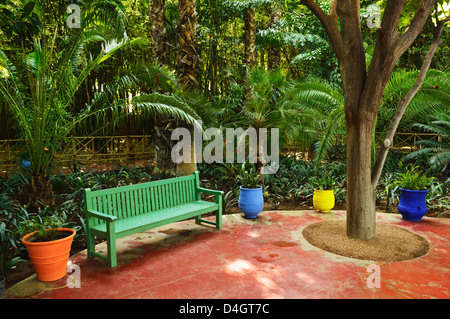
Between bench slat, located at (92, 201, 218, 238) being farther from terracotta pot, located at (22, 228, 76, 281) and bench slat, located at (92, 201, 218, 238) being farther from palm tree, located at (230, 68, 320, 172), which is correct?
palm tree, located at (230, 68, 320, 172)

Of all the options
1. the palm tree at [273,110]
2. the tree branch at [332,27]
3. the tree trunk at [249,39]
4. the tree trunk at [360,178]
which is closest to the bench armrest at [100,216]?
the tree trunk at [360,178]

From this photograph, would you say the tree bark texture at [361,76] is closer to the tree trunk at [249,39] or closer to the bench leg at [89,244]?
the bench leg at [89,244]

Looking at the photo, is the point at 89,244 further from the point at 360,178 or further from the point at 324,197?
the point at 324,197

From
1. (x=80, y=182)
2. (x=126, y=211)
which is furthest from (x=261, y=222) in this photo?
(x=80, y=182)

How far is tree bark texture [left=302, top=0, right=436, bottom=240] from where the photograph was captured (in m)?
4.50

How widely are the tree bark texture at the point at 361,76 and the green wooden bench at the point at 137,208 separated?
2.17 m

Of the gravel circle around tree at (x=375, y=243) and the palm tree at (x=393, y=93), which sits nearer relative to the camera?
the gravel circle around tree at (x=375, y=243)

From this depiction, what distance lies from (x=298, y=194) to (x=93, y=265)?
4.59 m

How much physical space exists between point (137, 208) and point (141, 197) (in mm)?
178

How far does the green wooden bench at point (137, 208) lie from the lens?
4215mm

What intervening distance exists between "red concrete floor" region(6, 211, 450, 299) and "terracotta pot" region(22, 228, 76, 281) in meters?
0.11

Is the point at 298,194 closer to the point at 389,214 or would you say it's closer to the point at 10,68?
the point at 389,214

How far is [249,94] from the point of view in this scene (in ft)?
25.6

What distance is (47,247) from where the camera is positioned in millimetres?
3668
